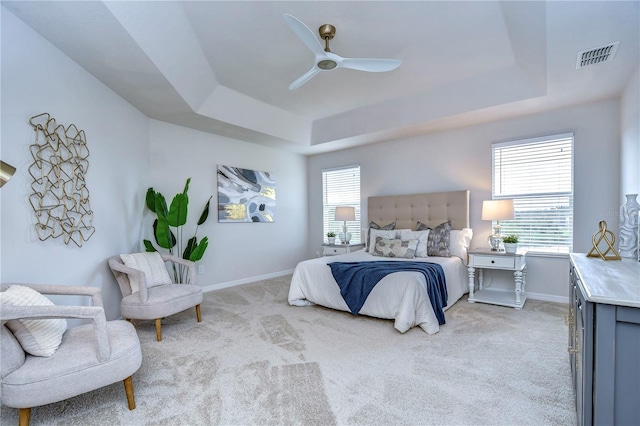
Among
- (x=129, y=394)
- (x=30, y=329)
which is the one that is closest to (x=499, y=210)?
(x=129, y=394)

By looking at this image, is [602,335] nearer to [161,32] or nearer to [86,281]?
[161,32]

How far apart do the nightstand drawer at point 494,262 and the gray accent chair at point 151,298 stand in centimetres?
339

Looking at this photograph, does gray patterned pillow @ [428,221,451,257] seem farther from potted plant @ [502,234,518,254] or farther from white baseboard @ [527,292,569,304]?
white baseboard @ [527,292,569,304]

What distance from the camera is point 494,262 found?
3.76 metres

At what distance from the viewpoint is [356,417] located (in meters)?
1.76

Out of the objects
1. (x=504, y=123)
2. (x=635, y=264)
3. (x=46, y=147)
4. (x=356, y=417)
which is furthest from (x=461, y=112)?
(x=46, y=147)

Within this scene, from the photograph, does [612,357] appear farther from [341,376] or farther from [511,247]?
[511,247]

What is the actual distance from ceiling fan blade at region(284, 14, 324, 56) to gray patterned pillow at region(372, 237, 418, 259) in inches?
108

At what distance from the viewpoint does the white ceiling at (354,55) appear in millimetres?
2240

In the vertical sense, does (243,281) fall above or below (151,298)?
below

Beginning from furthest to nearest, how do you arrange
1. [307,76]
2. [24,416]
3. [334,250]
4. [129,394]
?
[334,250]
[307,76]
[129,394]
[24,416]

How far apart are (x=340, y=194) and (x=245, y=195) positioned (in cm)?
188

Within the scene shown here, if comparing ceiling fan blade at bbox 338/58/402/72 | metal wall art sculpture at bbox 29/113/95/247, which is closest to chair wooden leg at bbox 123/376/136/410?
metal wall art sculpture at bbox 29/113/95/247

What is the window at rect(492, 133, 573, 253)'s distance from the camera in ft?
12.6
